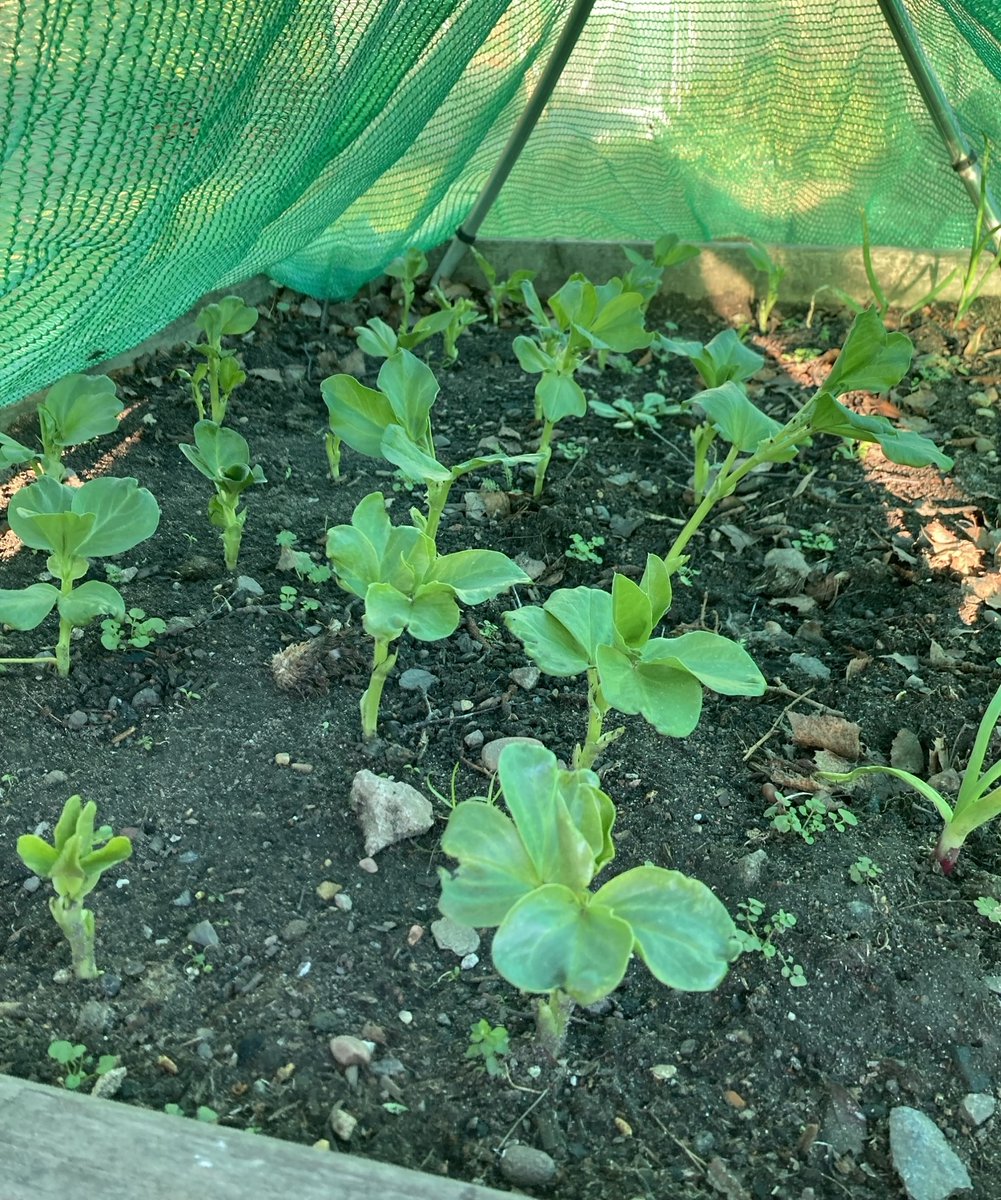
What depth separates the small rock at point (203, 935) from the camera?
52.3 inches

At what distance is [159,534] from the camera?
208 cm

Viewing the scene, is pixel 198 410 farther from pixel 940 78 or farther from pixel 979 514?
pixel 940 78

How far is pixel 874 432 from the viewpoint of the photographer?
176cm

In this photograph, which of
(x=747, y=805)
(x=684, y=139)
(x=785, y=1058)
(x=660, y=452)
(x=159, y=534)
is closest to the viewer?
(x=785, y=1058)

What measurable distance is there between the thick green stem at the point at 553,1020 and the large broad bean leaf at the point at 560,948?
226 mm

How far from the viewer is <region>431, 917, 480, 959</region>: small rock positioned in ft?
4.42

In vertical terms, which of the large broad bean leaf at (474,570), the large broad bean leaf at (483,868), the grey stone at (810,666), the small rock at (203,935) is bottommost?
the grey stone at (810,666)

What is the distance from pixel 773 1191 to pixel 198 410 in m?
2.07

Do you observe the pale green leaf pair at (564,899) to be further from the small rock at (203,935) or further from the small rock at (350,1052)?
the small rock at (203,935)

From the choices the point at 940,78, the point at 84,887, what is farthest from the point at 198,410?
the point at 940,78

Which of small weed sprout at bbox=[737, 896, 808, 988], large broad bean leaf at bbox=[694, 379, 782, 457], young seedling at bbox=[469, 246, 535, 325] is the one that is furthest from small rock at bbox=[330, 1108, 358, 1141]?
young seedling at bbox=[469, 246, 535, 325]

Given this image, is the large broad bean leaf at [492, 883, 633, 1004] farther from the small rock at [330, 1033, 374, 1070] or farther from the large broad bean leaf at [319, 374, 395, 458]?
the large broad bean leaf at [319, 374, 395, 458]

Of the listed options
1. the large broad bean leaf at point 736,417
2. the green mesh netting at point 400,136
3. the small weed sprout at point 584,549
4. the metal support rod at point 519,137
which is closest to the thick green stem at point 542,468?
the small weed sprout at point 584,549

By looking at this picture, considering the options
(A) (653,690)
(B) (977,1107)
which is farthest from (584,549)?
(B) (977,1107)
